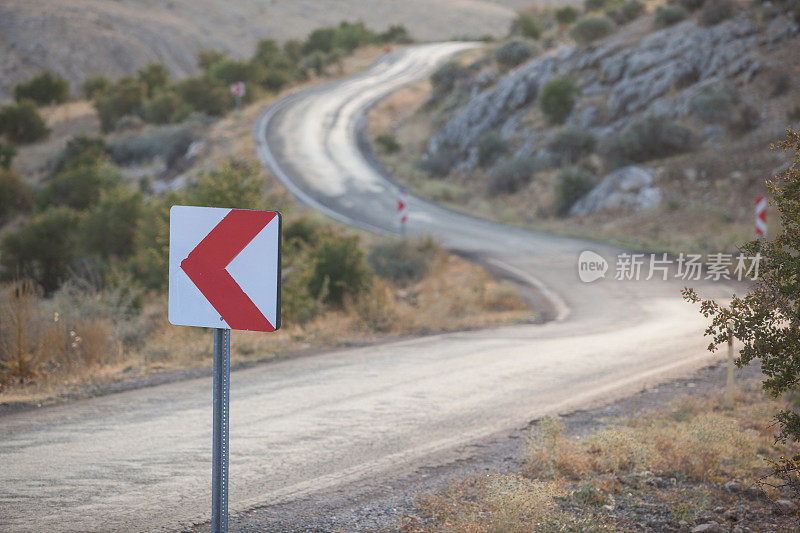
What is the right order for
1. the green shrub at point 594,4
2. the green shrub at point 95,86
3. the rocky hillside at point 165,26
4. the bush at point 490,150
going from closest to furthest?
the bush at point 490,150 < the green shrub at point 594,4 < the green shrub at point 95,86 < the rocky hillside at point 165,26

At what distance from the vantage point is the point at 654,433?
256 inches

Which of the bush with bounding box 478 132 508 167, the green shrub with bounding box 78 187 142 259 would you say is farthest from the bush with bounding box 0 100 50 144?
the bush with bounding box 478 132 508 167

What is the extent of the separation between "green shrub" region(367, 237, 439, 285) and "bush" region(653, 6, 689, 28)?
2078cm

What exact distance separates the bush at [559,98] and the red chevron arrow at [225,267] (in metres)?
30.4

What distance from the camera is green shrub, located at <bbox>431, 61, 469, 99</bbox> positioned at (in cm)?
4414

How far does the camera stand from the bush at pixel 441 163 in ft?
→ 115

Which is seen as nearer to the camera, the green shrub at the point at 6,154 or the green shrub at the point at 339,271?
the green shrub at the point at 339,271

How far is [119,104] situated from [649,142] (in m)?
35.1

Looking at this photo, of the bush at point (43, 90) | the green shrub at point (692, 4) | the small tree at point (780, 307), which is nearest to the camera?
the small tree at point (780, 307)

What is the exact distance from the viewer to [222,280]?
13.0 feet

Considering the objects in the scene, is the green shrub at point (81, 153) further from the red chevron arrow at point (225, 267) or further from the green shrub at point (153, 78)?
the red chevron arrow at point (225, 267)

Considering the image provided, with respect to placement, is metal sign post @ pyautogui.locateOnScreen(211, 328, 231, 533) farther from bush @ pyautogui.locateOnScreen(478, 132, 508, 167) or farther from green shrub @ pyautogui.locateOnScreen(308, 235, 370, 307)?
bush @ pyautogui.locateOnScreen(478, 132, 508, 167)

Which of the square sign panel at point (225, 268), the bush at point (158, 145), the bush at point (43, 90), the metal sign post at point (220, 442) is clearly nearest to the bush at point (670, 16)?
the bush at point (158, 145)

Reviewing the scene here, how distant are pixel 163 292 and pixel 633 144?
18.7 meters
